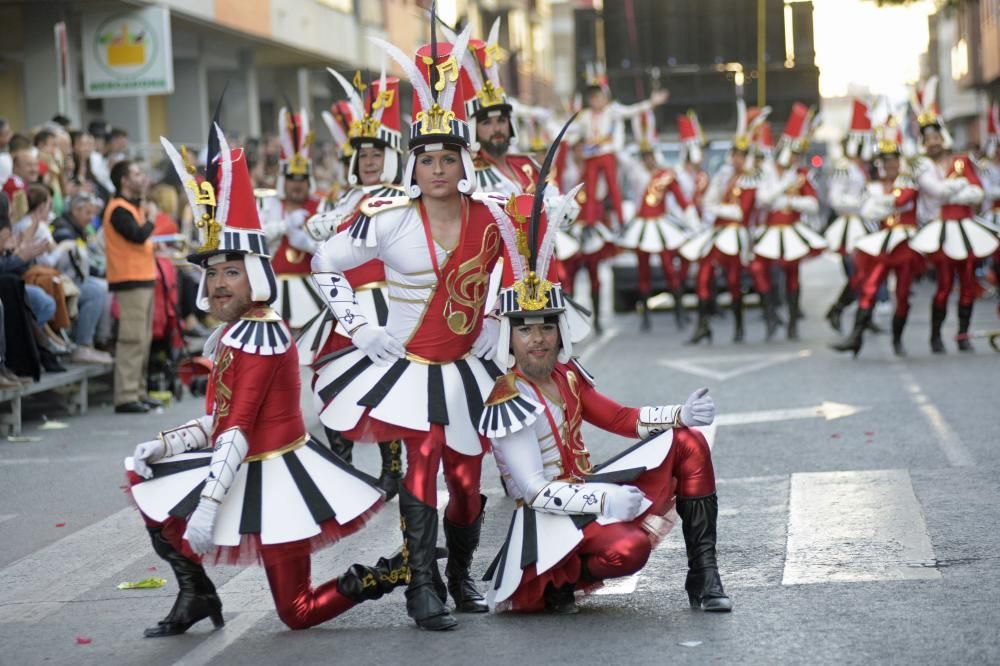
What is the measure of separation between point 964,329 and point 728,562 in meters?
9.55

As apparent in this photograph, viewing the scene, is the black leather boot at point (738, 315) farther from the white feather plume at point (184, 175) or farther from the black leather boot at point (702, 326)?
the white feather plume at point (184, 175)

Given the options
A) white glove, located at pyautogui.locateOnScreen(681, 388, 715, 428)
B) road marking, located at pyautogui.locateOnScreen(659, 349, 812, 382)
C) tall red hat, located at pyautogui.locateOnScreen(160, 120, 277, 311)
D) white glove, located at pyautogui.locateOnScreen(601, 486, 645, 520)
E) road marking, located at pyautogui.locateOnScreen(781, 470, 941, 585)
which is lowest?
road marking, located at pyautogui.locateOnScreen(781, 470, 941, 585)

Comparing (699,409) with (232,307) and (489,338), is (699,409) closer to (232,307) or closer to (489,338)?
(489,338)

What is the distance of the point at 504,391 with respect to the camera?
21.4 feet

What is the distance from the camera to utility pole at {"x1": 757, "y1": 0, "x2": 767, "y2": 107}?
25125mm

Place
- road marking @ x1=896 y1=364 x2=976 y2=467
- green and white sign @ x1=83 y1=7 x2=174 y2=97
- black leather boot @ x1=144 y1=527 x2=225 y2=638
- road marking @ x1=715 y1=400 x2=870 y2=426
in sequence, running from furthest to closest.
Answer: green and white sign @ x1=83 y1=7 x2=174 y2=97 < road marking @ x1=715 y1=400 x2=870 y2=426 < road marking @ x1=896 y1=364 x2=976 y2=467 < black leather boot @ x1=144 y1=527 x2=225 y2=638

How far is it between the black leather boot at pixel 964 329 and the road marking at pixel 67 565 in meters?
9.25

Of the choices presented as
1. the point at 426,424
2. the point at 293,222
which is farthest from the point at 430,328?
the point at 293,222

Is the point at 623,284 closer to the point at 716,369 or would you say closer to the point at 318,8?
the point at 716,369

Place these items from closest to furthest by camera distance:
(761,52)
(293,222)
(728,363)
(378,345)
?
(378,345) < (293,222) < (728,363) < (761,52)

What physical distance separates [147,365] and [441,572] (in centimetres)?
787

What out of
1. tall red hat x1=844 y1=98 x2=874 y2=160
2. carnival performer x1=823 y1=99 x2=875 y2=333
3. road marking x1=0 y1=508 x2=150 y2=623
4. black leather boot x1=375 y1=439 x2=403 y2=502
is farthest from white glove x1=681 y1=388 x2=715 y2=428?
tall red hat x1=844 y1=98 x2=874 y2=160

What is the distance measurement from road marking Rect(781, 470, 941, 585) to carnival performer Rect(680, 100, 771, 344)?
28.9 ft

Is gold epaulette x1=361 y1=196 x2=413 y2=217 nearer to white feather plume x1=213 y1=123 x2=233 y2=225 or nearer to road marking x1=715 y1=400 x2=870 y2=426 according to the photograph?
white feather plume x1=213 y1=123 x2=233 y2=225
